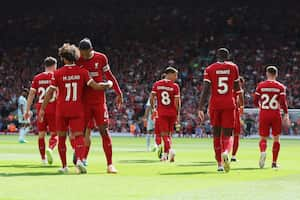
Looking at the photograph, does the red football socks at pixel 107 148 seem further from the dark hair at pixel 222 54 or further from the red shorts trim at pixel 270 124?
the red shorts trim at pixel 270 124

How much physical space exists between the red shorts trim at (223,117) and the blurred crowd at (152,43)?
103 ft

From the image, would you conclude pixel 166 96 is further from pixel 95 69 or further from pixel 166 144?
pixel 95 69

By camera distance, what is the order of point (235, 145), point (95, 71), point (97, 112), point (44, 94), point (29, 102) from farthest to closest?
1. point (235, 145)
2. point (44, 94)
3. point (29, 102)
4. point (95, 71)
5. point (97, 112)

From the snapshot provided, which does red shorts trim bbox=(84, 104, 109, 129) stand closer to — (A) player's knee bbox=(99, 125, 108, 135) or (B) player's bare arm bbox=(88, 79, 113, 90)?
(A) player's knee bbox=(99, 125, 108, 135)

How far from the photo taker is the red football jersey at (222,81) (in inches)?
674

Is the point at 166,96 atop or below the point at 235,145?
atop

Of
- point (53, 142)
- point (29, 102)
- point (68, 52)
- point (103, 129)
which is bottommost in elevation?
point (53, 142)

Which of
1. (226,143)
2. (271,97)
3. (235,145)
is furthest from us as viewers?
(235,145)

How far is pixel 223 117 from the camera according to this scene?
56.1 ft

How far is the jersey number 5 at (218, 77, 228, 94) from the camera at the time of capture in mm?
17141

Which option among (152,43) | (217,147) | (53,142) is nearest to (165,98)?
(53,142)

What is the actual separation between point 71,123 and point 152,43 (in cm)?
4522

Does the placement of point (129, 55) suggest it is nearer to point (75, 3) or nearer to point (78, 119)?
point (75, 3)

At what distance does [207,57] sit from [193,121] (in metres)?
9.80
